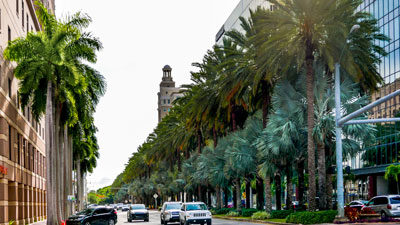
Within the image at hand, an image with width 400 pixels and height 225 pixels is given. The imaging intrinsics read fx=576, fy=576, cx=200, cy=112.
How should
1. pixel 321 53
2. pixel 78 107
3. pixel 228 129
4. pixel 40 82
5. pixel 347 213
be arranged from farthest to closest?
pixel 228 129 → pixel 78 107 → pixel 40 82 → pixel 321 53 → pixel 347 213

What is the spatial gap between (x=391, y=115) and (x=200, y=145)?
916 inches

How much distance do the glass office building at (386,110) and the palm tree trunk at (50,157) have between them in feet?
122

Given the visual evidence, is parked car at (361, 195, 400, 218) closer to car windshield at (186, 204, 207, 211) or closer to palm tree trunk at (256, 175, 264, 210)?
car windshield at (186, 204, 207, 211)

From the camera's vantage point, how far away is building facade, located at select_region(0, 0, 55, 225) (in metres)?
36.3

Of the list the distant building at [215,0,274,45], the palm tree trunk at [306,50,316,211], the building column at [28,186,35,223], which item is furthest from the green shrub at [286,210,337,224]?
the distant building at [215,0,274,45]

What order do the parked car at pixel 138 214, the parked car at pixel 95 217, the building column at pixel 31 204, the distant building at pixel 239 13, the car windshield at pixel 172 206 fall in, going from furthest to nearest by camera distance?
the distant building at pixel 239 13 < the parked car at pixel 138 214 < the building column at pixel 31 204 < the car windshield at pixel 172 206 < the parked car at pixel 95 217

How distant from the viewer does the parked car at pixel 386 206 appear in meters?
34.4

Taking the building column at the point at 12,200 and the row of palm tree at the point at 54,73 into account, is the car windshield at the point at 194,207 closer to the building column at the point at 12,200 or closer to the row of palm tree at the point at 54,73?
the row of palm tree at the point at 54,73

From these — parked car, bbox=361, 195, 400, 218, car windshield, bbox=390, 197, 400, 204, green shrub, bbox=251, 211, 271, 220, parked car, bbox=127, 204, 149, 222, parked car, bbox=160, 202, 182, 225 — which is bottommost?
parked car, bbox=127, 204, 149, 222

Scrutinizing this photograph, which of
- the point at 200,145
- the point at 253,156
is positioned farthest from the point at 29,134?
the point at 200,145

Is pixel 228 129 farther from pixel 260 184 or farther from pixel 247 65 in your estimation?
pixel 247 65

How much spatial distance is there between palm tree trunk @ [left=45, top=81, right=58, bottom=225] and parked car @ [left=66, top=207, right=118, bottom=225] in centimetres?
244

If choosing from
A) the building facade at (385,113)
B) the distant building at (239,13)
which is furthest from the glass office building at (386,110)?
the distant building at (239,13)

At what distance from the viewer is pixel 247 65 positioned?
44.8m
